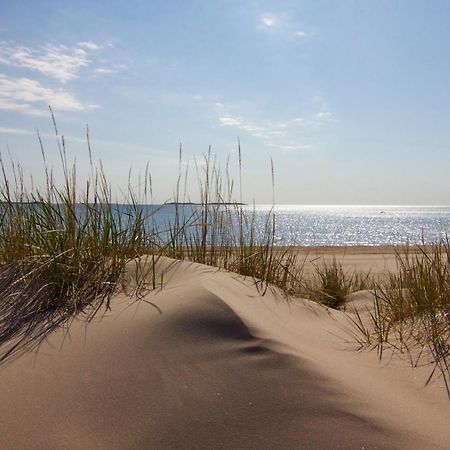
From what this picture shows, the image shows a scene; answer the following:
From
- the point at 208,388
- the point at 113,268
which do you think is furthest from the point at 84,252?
the point at 208,388

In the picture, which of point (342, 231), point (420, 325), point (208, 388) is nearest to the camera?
point (208, 388)

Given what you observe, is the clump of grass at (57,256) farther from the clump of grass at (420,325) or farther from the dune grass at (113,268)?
the clump of grass at (420,325)

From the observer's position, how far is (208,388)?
1.49 m

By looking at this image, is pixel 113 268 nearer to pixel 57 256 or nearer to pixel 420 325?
pixel 57 256

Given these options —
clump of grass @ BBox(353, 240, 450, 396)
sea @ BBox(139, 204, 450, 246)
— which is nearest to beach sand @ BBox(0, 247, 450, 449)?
clump of grass @ BBox(353, 240, 450, 396)

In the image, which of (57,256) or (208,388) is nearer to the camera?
(208,388)

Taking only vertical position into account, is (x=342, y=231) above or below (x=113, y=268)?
below


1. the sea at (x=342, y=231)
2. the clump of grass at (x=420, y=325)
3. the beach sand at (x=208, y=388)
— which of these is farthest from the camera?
the sea at (x=342, y=231)

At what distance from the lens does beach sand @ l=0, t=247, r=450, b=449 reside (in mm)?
1310

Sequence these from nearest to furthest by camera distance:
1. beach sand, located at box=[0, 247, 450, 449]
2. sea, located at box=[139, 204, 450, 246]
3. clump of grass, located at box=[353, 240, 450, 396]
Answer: beach sand, located at box=[0, 247, 450, 449] < clump of grass, located at box=[353, 240, 450, 396] < sea, located at box=[139, 204, 450, 246]

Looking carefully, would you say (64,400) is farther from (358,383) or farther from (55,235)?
(55,235)

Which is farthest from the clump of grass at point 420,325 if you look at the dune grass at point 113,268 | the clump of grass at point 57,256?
the clump of grass at point 57,256

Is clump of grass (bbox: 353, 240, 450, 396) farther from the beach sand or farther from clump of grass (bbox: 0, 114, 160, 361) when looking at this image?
clump of grass (bbox: 0, 114, 160, 361)

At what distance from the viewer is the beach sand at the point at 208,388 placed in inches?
51.6
